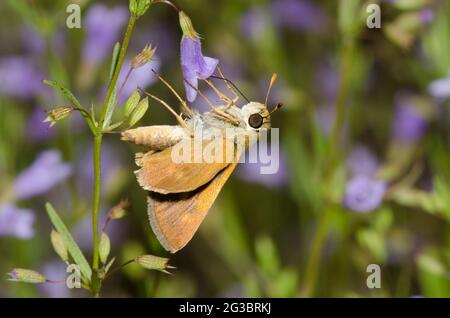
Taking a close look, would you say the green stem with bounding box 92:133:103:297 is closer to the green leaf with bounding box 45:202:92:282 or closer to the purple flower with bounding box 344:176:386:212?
the green leaf with bounding box 45:202:92:282

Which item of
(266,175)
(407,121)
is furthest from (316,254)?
(407,121)

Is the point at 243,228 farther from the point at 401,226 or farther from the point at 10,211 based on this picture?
the point at 10,211

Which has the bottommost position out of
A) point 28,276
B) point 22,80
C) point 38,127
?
point 28,276

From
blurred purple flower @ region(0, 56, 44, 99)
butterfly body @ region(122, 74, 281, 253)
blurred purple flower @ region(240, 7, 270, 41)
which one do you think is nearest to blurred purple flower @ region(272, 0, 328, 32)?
blurred purple flower @ region(240, 7, 270, 41)

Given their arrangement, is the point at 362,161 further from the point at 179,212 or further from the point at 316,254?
the point at 179,212

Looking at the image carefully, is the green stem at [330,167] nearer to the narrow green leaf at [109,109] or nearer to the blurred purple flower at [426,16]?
the blurred purple flower at [426,16]
